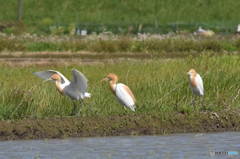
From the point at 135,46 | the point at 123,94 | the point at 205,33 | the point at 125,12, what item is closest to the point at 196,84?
the point at 123,94

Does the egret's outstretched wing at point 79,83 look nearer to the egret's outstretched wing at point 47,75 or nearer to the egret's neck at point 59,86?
the egret's neck at point 59,86

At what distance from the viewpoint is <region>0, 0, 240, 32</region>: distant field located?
47.9 meters

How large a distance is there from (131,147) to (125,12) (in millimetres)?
39248

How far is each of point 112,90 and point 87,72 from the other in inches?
246

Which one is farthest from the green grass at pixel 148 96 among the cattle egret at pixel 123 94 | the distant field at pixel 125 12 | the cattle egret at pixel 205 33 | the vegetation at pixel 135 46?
the distant field at pixel 125 12

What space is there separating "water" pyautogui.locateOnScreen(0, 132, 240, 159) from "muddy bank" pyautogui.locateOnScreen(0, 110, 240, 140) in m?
0.19

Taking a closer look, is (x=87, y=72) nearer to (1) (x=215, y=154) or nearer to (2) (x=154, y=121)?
(2) (x=154, y=121)

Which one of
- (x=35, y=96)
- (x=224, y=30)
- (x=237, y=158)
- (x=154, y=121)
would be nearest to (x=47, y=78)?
(x=35, y=96)

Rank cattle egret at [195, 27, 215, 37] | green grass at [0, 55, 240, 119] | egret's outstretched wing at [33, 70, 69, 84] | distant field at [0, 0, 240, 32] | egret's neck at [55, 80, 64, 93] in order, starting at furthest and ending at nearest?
distant field at [0, 0, 240, 32]
cattle egret at [195, 27, 215, 37]
egret's outstretched wing at [33, 70, 69, 84]
egret's neck at [55, 80, 64, 93]
green grass at [0, 55, 240, 119]

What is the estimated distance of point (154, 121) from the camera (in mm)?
12992

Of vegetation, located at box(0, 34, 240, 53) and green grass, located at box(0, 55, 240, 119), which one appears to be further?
vegetation, located at box(0, 34, 240, 53)

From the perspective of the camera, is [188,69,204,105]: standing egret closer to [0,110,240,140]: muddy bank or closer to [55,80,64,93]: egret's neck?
[0,110,240,140]: muddy bank

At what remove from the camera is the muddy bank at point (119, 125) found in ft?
40.7

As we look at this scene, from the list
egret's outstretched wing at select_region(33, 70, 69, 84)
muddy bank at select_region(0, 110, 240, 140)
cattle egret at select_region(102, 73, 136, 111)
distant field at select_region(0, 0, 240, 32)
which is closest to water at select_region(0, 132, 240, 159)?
muddy bank at select_region(0, 110, 240, 140)
